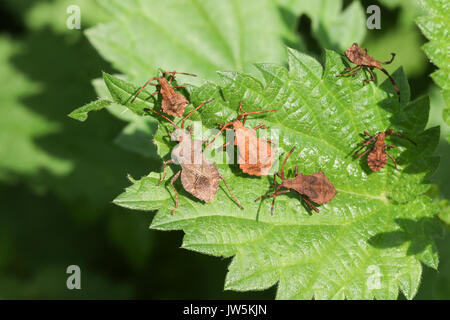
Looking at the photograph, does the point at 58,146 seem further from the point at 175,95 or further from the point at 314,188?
the point at 314,188

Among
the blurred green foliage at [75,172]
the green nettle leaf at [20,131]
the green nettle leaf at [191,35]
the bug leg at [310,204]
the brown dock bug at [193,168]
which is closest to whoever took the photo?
the brown dock bug at [193,168]

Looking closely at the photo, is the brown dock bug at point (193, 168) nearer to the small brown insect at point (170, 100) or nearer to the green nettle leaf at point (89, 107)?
the small brown insect at point (170, 100)

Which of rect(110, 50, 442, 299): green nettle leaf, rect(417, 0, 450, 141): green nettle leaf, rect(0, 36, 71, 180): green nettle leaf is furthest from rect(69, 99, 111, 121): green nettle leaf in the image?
rect(0, 36, 71, 180): green nettle leaf

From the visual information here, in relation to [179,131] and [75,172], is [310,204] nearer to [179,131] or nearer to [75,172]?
[179,131]

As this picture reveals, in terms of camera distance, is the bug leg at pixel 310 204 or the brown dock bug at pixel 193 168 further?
the bug leg at pixel 310 204

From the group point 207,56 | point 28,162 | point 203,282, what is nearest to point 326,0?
point 207,56

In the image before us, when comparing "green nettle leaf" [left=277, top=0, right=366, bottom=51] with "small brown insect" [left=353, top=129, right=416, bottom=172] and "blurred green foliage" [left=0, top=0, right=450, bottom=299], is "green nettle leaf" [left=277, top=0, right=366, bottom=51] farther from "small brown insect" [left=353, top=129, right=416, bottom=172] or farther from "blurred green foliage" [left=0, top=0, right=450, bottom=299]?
"small brown insect" [left=353, top=129, right=416, bottom=172]

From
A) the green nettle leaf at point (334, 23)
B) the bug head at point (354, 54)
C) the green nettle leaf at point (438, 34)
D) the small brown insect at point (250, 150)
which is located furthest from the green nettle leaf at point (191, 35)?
the green nettle leaf at point (438, 34)
